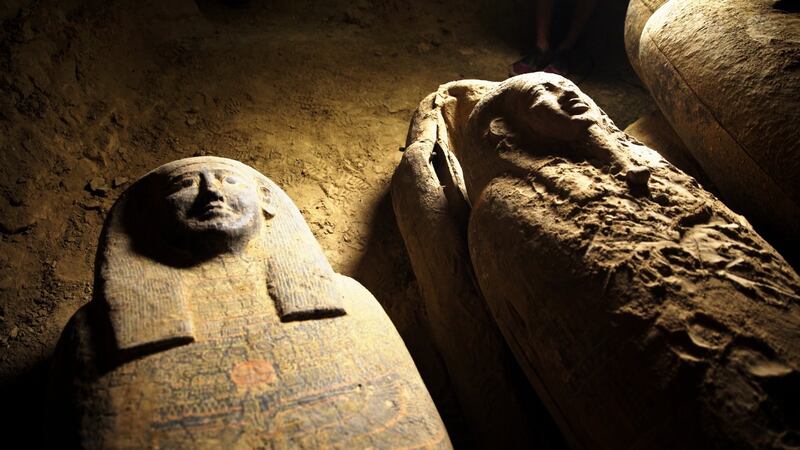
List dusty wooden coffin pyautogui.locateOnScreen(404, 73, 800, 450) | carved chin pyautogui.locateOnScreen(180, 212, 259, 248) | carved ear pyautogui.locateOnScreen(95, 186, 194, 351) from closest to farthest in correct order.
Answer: dusty wooden coffin pyautogui.locateOnScreen(404, 73, 800, 450)
carved ear pyautogui.locateOnScreen(95, 186, 194, 351)
carved chin pyautogui.locateOnScreen(180, 212, 259, 248)

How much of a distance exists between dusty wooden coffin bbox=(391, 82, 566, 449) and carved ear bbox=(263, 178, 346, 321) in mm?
640

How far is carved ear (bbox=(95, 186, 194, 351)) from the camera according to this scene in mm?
1608

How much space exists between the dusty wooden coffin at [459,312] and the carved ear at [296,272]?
64cm

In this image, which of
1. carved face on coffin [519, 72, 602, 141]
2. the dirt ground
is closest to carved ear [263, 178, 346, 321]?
the dirt ground

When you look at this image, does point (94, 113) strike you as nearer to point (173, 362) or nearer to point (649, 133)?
point (173, 362)

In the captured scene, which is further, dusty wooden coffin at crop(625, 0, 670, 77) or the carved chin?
dusty wooden coffin at crop(625, 0, 670, 77)

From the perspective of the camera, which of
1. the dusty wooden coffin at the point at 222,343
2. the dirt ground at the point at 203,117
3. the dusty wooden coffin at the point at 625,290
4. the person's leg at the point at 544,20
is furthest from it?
the person's leg at the point at 544,20

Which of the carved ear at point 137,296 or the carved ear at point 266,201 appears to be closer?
the carved ear at point 137,296

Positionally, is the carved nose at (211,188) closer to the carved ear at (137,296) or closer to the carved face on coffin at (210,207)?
the carved face on coffin at (210,207)

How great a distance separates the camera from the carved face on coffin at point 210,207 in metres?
1.98

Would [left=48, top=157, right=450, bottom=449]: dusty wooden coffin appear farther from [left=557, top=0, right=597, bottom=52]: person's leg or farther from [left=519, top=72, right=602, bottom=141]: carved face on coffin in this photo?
[left=557, top=0, right=597, bottom=52]: person's leg

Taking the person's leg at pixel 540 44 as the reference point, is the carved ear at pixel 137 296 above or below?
below

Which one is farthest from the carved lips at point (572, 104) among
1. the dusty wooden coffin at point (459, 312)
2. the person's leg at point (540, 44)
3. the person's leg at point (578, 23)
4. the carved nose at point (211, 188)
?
the person's leg at point (578, 23)

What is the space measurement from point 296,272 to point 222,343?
43 cm
